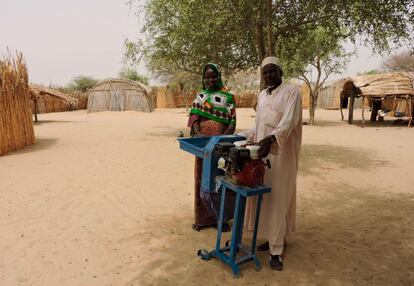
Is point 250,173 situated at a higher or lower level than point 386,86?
lower

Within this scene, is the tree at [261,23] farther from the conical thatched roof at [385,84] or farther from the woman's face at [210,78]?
the conical thatched roof at [385,84]

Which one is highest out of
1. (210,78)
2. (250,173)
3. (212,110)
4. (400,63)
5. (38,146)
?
(400,63)

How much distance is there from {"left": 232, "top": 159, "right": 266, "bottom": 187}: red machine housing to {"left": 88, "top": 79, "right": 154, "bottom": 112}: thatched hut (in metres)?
22.2

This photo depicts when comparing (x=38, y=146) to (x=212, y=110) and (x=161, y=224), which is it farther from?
(x=212, y=110)

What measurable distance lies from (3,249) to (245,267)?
243 cm

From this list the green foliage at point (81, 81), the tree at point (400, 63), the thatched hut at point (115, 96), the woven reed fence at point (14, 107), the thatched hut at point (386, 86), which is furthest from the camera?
the green foliage at point (81, 81)

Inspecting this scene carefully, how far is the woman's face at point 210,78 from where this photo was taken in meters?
3.36

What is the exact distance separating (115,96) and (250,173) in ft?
74.6

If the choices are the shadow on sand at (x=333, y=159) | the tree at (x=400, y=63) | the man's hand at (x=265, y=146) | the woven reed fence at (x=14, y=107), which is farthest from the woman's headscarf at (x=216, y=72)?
the tree at (x=400, y=63)

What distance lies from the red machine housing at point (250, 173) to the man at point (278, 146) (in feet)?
0.51

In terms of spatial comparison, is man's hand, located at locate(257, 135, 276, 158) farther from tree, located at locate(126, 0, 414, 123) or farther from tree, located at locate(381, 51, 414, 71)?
tree, located at locate(381, 51, 414, 71)

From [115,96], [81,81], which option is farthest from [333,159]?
[81,81]

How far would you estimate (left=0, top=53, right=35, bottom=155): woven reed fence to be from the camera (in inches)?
311

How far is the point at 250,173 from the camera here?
254cm
